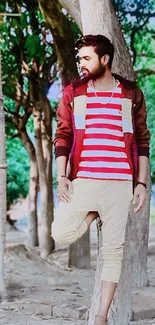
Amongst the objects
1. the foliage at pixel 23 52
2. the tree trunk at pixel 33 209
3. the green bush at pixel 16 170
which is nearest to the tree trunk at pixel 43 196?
the foliage at pixel 23 52

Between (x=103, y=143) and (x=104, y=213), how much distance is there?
37 centimetres

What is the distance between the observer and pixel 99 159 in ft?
11.1

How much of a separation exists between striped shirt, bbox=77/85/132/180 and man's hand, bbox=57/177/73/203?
7cm

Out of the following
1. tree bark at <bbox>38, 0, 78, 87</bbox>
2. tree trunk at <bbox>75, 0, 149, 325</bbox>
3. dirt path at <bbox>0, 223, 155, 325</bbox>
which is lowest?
dirt path at <bbox>0, 223, 155, 325</bbox>

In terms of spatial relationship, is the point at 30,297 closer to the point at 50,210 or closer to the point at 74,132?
the point at 74,132

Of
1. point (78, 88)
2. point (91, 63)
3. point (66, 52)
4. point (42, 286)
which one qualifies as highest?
point (66, 52)

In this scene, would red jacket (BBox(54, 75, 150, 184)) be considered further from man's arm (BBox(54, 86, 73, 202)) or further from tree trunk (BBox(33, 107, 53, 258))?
tree trunk (BBox(33, 107, 53, 258))

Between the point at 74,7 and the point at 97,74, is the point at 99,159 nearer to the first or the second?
the point at 97,74

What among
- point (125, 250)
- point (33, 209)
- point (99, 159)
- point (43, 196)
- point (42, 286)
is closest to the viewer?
point (99, 159)

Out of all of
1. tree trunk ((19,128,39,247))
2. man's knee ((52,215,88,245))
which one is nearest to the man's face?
man's knee ((52,215,88,245))

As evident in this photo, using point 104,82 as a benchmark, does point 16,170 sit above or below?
below

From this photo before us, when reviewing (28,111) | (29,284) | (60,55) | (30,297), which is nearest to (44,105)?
(28,111)

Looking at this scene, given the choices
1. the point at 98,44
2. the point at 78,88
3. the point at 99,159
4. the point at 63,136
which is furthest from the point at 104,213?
the point at 98,44

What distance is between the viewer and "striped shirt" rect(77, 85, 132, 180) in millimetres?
3389
